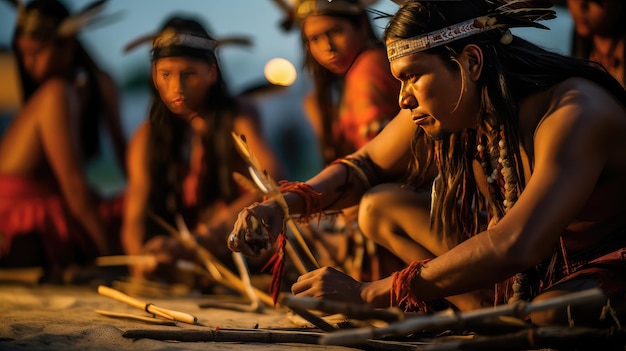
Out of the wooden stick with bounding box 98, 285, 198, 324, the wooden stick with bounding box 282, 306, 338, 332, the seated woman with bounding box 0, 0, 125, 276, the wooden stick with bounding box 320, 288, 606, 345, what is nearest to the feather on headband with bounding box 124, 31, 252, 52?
the wooden stick with bounding box 98, 285, 198, 324

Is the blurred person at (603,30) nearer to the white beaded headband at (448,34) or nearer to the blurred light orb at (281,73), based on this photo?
the blurred light orb at (281,73)

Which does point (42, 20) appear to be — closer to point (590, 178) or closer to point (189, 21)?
point (189, 21)

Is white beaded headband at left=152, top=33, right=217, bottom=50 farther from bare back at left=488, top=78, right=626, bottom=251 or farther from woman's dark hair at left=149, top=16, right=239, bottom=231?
bare back at left=488, top=78, right=626, bottom=251

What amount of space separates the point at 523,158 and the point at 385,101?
1.03 meters

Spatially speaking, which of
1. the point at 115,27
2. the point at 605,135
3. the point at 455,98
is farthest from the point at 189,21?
the point at 115,27

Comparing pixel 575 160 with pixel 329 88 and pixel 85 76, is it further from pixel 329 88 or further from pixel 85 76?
pixel 85 76

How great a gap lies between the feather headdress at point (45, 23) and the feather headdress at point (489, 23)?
9.64ft

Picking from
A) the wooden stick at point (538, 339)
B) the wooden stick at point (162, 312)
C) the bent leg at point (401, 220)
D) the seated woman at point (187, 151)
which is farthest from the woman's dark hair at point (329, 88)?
the wooden stick at point (538, 339)

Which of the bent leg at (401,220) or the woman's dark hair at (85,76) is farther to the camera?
the woman's dark hair at (85,76)

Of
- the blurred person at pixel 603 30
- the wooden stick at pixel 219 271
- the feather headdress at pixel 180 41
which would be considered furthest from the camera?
the blurred person at pixel 603 30

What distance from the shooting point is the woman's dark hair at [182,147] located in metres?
3.09

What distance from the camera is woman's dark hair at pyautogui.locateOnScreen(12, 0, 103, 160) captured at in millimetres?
5047

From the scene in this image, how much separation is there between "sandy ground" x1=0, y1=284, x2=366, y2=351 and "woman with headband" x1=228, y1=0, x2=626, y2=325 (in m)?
0.34

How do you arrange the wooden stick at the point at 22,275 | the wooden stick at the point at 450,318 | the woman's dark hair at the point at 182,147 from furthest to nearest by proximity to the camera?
the wooden stick at the point at 22,275 < the woman's dark hair at the point at 182,147 < the wooden stick at the point at 450,318
